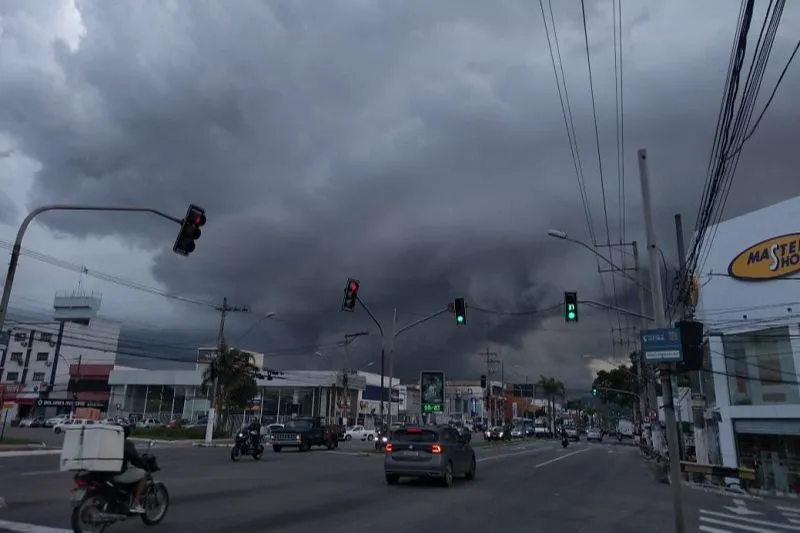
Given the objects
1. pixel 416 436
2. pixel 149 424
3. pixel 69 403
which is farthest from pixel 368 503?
pixel 69 403

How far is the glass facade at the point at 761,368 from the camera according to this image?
26078mm

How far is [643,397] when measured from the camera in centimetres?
5694

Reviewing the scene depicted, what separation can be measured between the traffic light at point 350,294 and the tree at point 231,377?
24819 mm

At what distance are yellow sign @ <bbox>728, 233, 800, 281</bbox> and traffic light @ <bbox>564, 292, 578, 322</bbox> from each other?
29.0 ft

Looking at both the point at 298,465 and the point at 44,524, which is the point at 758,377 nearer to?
the point at 298,465

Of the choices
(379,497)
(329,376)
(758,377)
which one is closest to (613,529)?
(379,497)

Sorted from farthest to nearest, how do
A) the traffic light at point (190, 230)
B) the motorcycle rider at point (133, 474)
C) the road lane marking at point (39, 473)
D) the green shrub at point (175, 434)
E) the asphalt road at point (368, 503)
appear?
1. the green shrub at point (175, 434)
2. the road lane marking at point (39, 473)
3. the traffic light at point (190, 230)
4. the asphalt road at point (368, 503)
5. the motorcycle rider at point (133, 474)

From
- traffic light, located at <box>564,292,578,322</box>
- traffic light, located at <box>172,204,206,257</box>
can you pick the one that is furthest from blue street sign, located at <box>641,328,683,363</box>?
traffic light, located at <box>564,292,578,322</box>

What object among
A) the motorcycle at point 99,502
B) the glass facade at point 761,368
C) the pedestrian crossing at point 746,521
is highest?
the glass facade at point 761,368

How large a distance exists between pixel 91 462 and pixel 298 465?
54.4 ft

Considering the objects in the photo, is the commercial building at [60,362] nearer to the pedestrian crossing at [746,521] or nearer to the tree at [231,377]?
the tree at [231,377]

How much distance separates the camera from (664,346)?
9.75 m

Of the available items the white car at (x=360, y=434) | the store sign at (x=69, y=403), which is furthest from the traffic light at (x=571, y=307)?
the store sign at (x=69, y=403)

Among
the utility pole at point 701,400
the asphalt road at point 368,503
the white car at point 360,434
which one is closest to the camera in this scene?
the asphalt road at point 368,503
